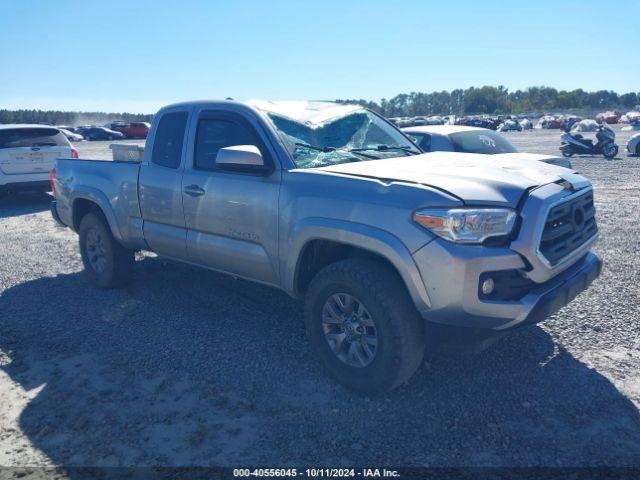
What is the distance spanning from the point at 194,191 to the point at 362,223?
6.13 feet

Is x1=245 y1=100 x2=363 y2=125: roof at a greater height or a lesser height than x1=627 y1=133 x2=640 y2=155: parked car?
greater

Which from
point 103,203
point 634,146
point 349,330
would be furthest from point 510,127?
point 349,330

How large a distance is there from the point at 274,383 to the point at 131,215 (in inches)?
102

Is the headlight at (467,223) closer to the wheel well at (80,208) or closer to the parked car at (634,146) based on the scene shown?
the wheel well at (80,208)

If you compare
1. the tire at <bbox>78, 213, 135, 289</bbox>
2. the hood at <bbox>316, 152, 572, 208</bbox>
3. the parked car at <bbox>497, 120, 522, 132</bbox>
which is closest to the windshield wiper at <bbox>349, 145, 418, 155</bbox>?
the hood at <bbox>316, 152, 572, 208</bbox>

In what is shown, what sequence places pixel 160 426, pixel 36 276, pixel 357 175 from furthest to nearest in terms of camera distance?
pixel 36 276 → pixel 357 175 → pixel 160 426

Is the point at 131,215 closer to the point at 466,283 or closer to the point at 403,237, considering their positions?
the point at 403,237

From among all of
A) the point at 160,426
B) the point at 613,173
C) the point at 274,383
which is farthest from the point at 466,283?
the point at 613,173

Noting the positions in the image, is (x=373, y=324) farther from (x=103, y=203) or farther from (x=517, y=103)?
(x=517, y=103)

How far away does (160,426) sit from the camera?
3395 millimetres

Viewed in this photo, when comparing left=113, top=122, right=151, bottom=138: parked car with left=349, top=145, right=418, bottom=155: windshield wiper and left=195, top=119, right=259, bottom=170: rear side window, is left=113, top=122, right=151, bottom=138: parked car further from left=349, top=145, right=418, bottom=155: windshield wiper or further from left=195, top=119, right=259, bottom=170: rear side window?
left=349, top=145, right=418, bottom=155: windshield wiper

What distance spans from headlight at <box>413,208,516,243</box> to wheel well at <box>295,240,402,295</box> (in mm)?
757

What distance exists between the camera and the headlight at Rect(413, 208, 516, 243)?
10.3 ft

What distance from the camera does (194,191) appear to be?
4.70m
